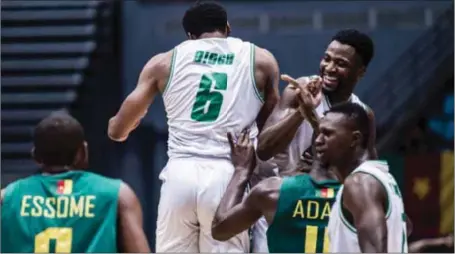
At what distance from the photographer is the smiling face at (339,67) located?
6.84 m

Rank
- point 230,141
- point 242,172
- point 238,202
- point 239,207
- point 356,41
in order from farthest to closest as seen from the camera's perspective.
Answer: point 356,41
point 230,141
point 242,172
point 238,202
point 239,207

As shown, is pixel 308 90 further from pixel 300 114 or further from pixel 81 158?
pixel 81 158

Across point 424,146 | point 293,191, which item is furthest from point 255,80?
point 424,146

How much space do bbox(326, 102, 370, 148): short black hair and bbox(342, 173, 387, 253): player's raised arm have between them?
0.45m

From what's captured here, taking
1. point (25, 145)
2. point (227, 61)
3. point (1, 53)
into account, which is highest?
point (227, 61)

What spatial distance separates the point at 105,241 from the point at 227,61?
5.24 ft

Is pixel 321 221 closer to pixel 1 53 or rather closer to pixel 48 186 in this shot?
pixel 48 186

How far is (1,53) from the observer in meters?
13.7

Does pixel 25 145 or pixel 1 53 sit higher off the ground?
pixel 1 53

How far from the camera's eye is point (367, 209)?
4891 mm

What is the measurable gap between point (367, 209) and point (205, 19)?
87.7 inches

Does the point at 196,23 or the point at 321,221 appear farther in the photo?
the point at 196,23

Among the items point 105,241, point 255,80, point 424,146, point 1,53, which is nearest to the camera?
point 105,241

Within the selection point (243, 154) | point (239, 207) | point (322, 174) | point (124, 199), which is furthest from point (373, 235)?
point (243, 154)
